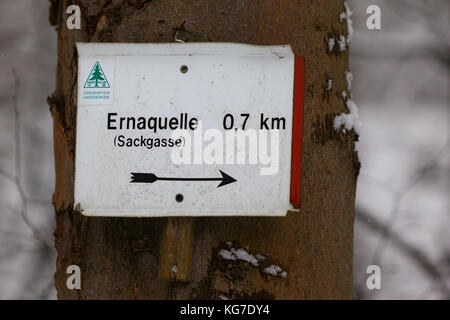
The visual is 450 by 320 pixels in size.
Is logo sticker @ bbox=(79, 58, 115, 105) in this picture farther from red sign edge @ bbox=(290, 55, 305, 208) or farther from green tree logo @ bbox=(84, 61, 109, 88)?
red sign edge @ bbox=(290, 55, 305, 208)

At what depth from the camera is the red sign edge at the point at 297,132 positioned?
1687 millimetres

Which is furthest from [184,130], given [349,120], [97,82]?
[349,120]

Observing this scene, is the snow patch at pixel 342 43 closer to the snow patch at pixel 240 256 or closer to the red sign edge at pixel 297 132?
the red sign edge at pixel 297 132

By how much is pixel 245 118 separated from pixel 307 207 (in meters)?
0.28

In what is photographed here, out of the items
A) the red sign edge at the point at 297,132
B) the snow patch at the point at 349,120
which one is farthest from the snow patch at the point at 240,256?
the snow patch at the point at 349,120

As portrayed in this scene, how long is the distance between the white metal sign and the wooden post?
33 millimetres

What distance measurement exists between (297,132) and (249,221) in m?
0.26

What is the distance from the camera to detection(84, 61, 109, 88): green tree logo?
1.73 metres

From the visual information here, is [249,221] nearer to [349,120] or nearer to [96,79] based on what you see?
[349,120]

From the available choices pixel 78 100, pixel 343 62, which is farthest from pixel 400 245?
pixel 78 100

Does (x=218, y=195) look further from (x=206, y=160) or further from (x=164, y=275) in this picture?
(x=164, y=275)

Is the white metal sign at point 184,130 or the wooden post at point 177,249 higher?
the white metal sign at point 184,130

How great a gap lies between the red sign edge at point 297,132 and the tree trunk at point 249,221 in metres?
0.04

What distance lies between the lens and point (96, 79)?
1.74 metres
